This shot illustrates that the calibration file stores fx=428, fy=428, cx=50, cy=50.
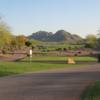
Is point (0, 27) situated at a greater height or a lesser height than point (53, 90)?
greater

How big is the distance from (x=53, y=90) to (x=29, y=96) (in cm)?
268

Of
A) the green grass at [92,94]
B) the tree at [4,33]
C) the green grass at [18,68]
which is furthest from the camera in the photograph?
the tree at [4,33]

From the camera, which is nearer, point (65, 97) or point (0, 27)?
point (65, 97)

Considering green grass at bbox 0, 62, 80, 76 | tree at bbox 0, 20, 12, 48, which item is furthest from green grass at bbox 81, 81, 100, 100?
tree at bbox 0, 20, 12, 48

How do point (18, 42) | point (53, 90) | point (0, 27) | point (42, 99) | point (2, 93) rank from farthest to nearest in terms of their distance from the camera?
point (18, 42)
point (0, 27)
point (53, 90)
point (2, 93)
point (42, 99)

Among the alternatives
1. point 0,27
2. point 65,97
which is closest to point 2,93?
point 65,97

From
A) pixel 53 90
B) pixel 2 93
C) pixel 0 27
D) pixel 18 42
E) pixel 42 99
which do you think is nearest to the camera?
pixel 42 99

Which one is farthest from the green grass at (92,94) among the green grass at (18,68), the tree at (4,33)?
the tree at (4,33)

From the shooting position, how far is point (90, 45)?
127938 millimetres

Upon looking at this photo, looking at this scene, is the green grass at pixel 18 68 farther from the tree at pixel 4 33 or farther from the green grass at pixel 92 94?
the tree at pixel 4 33

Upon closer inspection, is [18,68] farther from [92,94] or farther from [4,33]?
[4,33]

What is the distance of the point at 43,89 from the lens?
20.4 meters

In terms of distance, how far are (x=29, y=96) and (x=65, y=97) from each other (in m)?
1.46

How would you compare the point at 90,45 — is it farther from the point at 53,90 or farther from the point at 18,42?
the point at 53,90
